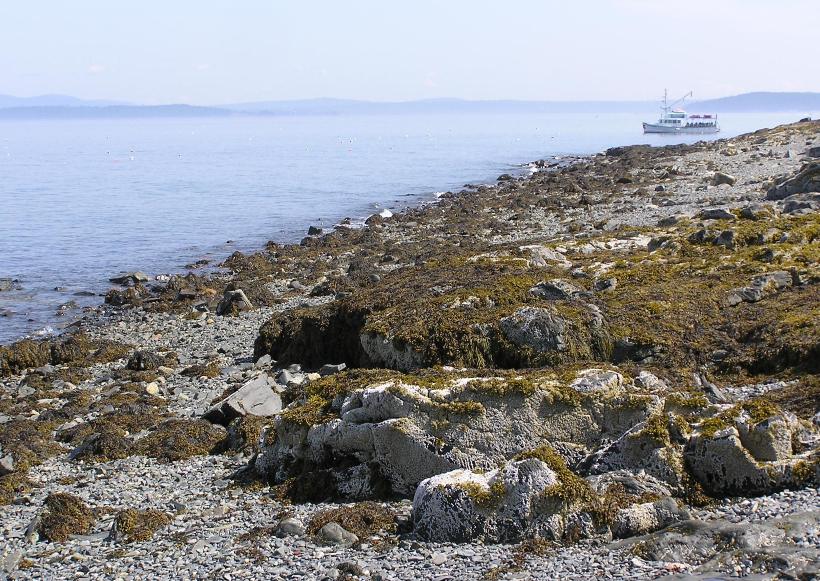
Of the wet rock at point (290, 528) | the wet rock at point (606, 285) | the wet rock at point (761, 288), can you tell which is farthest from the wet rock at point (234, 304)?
the wet rock at point (290, 528)

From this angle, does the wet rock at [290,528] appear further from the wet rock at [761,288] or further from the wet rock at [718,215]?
the wet rock at [718,215]

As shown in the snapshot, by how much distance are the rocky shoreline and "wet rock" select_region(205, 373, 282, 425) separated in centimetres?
4

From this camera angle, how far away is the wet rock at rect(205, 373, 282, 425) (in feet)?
50.7

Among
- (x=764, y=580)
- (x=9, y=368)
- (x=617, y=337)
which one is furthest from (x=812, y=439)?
(x=9, y=368)

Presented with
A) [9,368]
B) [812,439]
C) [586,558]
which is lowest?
[9,368]

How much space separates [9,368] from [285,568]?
15.8 meters

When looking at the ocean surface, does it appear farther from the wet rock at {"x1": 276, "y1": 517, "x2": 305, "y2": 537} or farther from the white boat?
the white boat

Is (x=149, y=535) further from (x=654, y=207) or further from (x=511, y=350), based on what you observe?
(x=654, y=207)

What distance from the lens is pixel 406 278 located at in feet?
68.8

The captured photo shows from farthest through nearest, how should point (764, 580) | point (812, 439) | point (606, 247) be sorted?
1. point (606, 247)
2. point (812, 439)
3. point (764, 580)

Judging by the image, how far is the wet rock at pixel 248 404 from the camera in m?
15.5

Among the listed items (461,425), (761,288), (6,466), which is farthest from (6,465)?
(761,288)

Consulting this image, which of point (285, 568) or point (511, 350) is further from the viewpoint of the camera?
point (511, 350)

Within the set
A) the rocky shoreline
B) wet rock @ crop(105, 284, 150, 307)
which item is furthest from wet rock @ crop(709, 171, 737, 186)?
wet rock @ crop(105, 284, 150, 307)
